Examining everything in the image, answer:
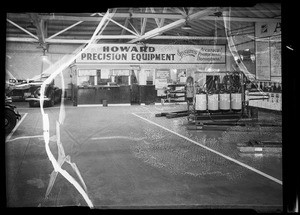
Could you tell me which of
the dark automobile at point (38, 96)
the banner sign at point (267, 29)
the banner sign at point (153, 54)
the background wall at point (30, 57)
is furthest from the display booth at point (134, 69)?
the banner sign at point (267, 29)

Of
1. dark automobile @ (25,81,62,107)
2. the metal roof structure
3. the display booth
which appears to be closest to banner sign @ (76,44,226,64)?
the display booth

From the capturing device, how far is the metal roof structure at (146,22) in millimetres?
11570

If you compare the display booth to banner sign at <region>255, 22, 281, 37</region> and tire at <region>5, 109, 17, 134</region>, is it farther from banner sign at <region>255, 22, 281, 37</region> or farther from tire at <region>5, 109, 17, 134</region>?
tire at <region>5, 109, 17, 134</region>

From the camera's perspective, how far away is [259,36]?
1547cm

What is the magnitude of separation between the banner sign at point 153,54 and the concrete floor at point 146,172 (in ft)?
37.0

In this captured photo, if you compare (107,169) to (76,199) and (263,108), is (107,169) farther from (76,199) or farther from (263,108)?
(263,108)

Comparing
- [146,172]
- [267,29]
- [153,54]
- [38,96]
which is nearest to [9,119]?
[146,172]

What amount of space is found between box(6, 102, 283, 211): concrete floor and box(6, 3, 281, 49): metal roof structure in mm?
4378

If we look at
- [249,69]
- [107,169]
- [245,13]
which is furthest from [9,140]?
[249,69]

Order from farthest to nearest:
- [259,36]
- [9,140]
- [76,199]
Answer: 1. [259,36]
2. [9,140]
3. [76,199]

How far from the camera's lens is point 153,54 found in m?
19.8
